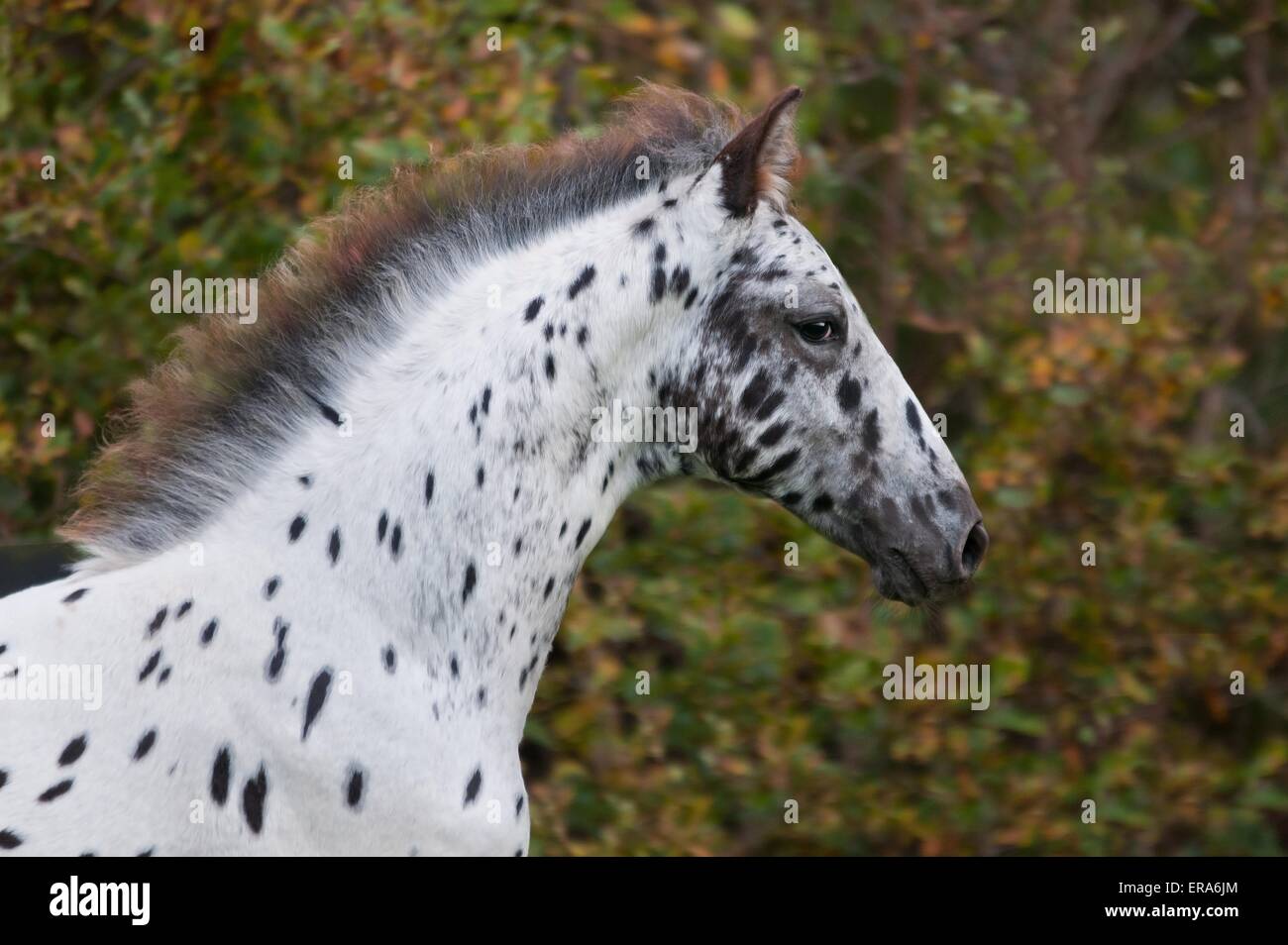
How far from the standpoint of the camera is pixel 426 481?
2539 millimetres

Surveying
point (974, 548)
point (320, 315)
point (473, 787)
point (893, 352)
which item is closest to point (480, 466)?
point (320, 315)

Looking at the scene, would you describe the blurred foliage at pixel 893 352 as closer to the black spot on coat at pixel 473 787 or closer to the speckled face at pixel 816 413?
the speckled face at pixel 816 413

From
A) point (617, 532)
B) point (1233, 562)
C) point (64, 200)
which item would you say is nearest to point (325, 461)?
point (617, 532)

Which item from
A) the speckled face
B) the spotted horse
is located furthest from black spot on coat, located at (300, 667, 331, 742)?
the speckled face

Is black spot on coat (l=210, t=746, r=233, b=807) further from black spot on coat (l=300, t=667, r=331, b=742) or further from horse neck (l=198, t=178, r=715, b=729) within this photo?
horse neck (l=198, t=178, r=715, b=729)

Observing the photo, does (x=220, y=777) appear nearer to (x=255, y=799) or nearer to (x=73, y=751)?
(x=255, y=799)

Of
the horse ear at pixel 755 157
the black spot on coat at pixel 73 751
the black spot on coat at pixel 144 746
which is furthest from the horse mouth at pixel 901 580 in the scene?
the black spot on coat at pixel 73 751

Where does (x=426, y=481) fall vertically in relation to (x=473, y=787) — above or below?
above

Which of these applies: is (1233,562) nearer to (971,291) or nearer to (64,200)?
(971,291)

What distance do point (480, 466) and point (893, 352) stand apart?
3427mm

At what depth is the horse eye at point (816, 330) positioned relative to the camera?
271cm

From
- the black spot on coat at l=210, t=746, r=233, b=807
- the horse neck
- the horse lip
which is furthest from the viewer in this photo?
the horse lip

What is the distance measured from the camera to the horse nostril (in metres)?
2.84

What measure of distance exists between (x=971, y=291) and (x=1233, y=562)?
55.6 inches
